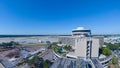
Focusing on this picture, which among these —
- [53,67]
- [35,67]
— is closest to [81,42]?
[53,67]

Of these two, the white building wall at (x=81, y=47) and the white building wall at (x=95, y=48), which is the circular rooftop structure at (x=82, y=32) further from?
the white building wall at (x=81, y=47)

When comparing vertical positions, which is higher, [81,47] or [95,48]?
[81,47]

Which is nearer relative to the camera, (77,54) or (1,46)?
(77,54)

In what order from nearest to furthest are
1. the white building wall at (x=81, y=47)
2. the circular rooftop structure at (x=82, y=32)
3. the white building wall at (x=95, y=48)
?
the white building wall at (x=81, y=47) → the white building wall at (x=95, y=48) → the circular rooftop structure at (x=82, y=32)

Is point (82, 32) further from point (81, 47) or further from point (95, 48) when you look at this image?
point (81, 47)

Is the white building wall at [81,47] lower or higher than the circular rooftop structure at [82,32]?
lower

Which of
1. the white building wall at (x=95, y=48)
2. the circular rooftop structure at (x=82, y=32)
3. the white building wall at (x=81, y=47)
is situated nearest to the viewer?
the white building wall at (x=81, y=47)

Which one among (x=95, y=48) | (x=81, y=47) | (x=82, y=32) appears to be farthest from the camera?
(x=82, y=32)

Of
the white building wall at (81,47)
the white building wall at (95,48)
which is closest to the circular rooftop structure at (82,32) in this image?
the white building wall at (95,48)

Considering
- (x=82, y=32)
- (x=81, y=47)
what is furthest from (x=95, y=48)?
(x=82, y=32)

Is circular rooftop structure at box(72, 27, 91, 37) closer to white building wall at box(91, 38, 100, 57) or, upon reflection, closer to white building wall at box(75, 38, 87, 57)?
white building wall at box(91, 38, 100, 57)

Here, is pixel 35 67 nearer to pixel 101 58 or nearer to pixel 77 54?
pixel 77 54
